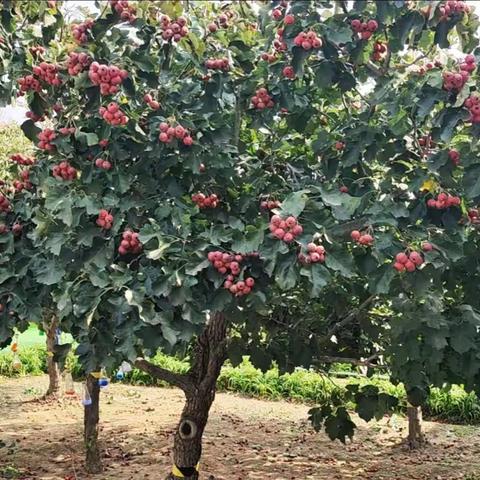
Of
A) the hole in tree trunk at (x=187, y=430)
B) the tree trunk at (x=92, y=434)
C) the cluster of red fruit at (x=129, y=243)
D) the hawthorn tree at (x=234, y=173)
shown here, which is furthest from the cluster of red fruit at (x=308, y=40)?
the tree trunk at (x=92, y=434)

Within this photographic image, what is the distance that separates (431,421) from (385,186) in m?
6.66

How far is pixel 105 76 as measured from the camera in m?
2.49

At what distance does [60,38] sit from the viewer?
10.00 feet

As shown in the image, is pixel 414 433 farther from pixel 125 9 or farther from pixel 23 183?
pixel 125 9

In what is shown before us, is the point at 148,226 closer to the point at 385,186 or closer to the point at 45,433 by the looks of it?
the point at 385,186


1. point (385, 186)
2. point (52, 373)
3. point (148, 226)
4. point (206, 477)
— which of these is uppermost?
point (385, 186)

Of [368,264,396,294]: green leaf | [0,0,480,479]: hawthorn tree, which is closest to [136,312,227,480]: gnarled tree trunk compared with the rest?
[0,0,480,479]: hawthorn tree

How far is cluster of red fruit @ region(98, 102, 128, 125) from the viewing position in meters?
2.50

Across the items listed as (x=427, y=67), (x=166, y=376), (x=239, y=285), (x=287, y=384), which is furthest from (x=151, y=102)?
(x=287, y=384)

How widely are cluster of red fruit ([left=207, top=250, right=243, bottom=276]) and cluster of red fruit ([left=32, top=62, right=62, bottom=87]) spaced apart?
104 centimetres

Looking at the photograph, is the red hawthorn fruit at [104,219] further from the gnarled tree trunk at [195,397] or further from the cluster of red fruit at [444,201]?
the gnarled tree trunk at [195,397]

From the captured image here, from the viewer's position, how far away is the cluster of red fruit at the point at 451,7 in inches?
95.8

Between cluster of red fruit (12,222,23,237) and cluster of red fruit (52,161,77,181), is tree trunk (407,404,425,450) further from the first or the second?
cluster of red fruit (52,161,77,181)

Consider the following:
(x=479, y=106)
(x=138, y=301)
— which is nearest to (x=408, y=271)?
(x=479, y=106)
